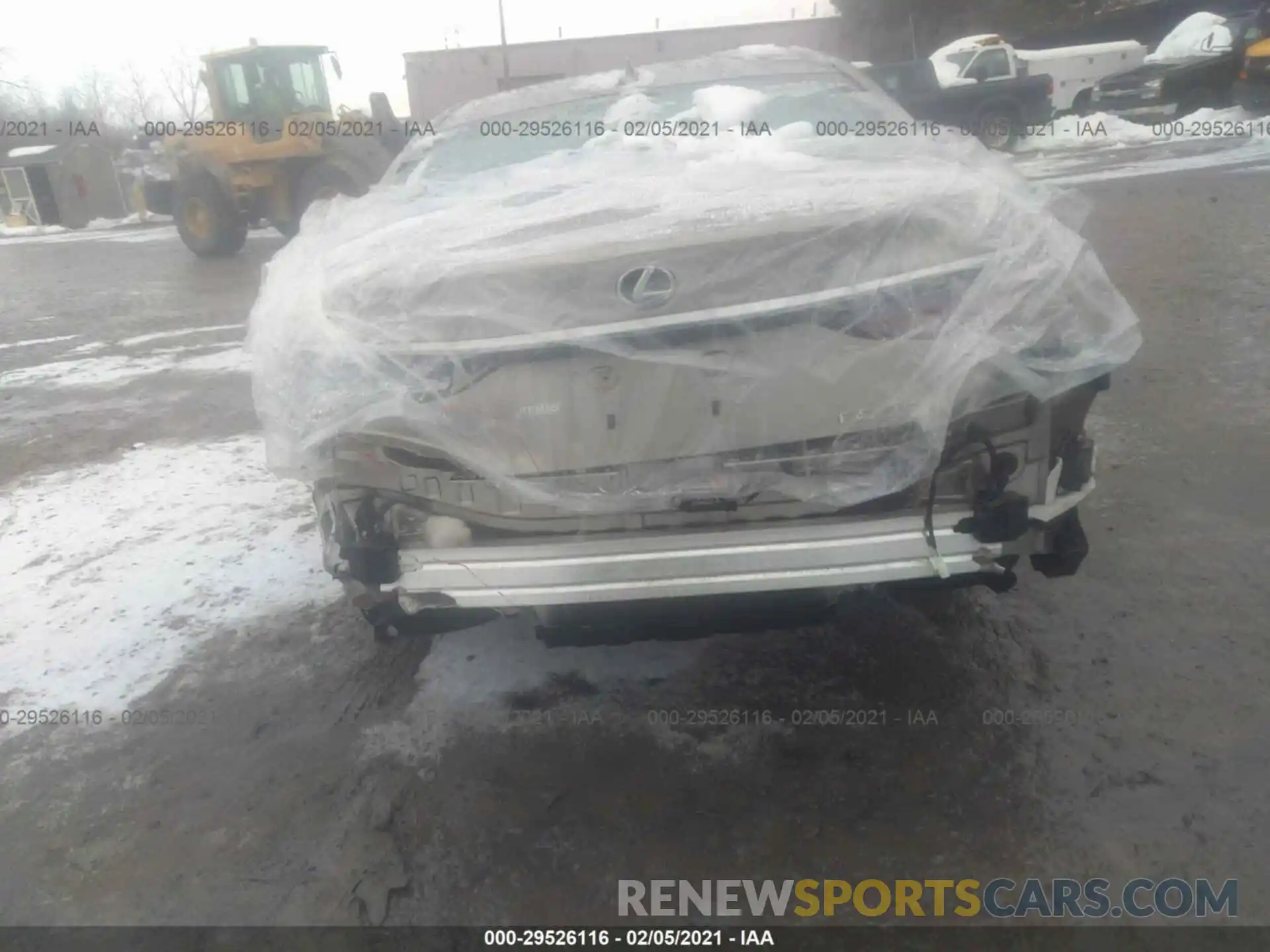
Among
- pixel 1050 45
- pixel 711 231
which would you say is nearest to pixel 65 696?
pixel 711 231

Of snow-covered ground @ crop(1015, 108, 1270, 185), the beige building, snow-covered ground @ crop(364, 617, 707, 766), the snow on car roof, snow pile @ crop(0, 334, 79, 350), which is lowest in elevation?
snow pile @ crop(0, 334, 79, 350)

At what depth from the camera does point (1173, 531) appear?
3113 millimetres

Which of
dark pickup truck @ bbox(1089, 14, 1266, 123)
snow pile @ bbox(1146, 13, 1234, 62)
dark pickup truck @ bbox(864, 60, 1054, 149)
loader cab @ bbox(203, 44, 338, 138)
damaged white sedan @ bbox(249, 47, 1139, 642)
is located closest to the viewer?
damaged white sedan @ bbox(249, 47, 1139, 642)

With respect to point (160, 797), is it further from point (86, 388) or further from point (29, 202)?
point (29, 202)

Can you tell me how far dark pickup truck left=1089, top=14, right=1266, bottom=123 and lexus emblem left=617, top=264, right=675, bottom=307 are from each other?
15869mm

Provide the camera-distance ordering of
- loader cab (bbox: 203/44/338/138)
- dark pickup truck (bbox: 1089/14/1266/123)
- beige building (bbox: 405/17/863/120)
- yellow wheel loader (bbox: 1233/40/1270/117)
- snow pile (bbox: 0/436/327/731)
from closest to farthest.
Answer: snow pile (bbox: 0/436/327/731)
loader cab (bbox: 203/44/338/138)
yellow wheel loader (bbox: 1233/40/1270/117)
dark pickup truck (bbox: 1089/14/1266/123)
beige building (bbox: 405/17/863/120)

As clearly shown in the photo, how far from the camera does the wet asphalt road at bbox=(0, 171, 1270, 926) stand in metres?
2.00

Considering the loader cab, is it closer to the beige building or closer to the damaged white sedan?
the damaged white sedan

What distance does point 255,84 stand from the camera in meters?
12.5

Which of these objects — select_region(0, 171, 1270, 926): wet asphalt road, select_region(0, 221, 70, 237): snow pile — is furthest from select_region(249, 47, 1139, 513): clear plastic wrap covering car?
select_region(0, 221, 70, 237): snow pile

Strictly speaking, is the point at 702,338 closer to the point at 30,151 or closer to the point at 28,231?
the point at 28,231

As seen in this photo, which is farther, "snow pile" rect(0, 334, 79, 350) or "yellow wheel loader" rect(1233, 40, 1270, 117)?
"yellow wheel loader" rect(1233, 40, 1270, 117)

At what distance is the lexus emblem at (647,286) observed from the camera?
6.61 ft

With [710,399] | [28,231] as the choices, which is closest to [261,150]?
[710,399]
